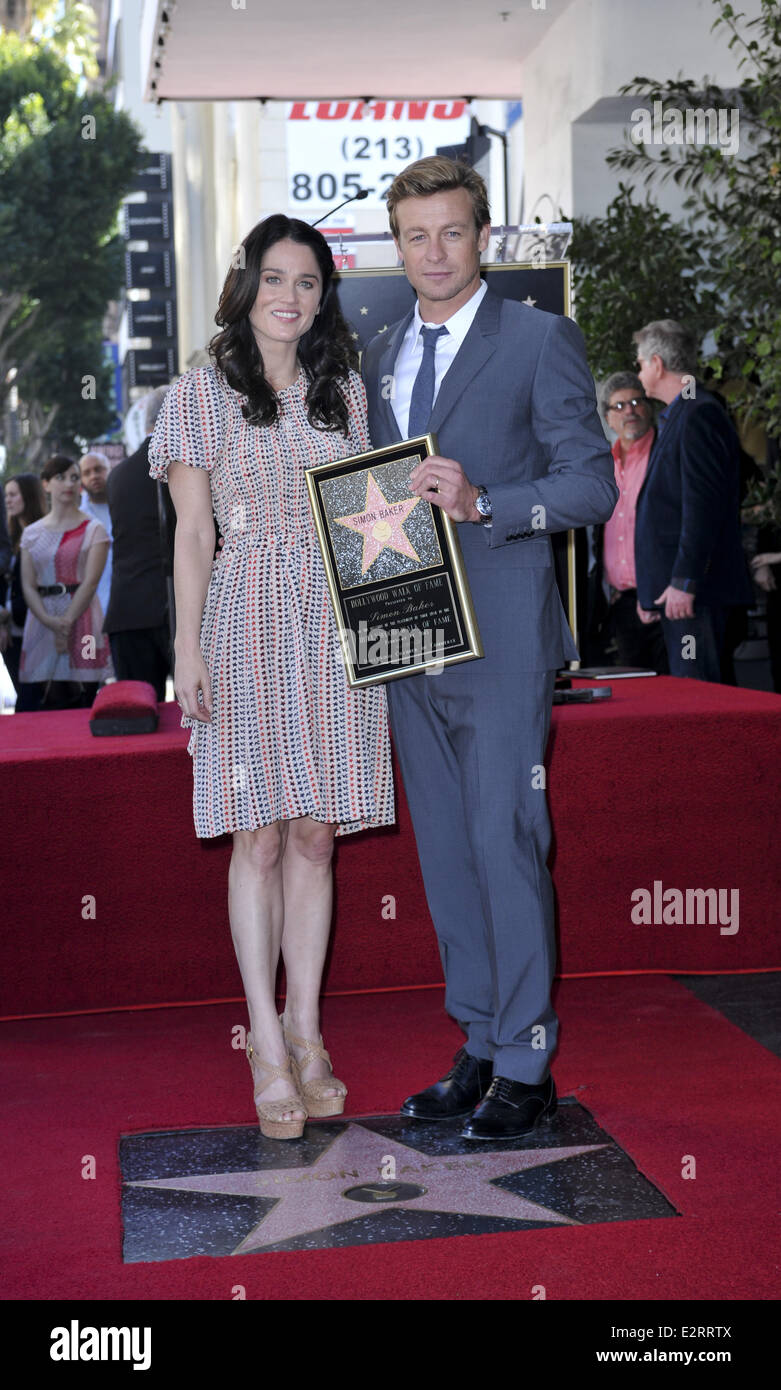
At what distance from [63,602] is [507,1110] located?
4.74 meters

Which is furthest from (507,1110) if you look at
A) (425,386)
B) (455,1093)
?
(425,386)

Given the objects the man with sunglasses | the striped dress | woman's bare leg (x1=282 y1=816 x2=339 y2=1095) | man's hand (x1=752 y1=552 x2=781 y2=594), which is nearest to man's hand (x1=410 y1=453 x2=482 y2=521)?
the striped dress

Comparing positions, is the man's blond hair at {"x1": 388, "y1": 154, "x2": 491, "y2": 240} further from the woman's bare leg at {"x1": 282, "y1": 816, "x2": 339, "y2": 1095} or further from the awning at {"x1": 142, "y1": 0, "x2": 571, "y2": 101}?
the awning at {"x1": 142, "y1": 0, "x2": 571, "y2": 101}

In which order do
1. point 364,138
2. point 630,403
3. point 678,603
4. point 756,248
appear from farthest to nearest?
point 364,138, point 630,403, point 756,248, point 678,603

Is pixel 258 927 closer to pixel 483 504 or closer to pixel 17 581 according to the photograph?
pixel 483 504

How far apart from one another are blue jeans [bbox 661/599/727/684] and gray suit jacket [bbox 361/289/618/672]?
2747 millimetres

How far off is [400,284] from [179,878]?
6.46ft

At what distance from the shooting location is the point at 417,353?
318cm

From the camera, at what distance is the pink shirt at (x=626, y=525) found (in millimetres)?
6578

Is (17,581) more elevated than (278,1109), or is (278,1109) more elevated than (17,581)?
(17,581)
